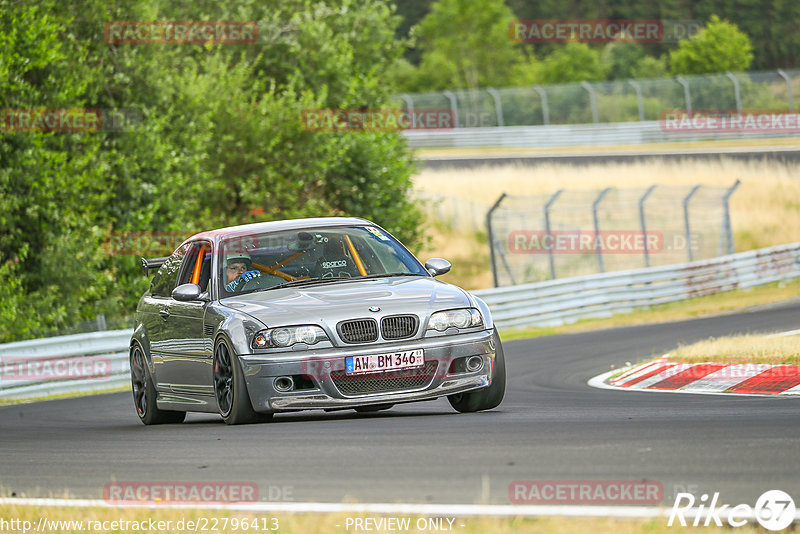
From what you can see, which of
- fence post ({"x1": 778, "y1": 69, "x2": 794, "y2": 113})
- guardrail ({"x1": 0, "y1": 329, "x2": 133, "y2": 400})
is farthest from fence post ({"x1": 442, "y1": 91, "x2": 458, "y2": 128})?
guardrail ({"x1": 0, "y1": 329, "x2": 133, "y2": 400})

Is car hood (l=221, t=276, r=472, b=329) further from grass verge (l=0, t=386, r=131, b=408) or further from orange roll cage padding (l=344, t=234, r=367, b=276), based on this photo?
grass verge (l=0, t=386, r=131, b=408)

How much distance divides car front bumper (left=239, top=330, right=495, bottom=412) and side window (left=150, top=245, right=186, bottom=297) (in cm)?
220

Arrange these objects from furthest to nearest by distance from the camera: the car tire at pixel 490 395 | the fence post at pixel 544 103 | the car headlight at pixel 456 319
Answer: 1. the fence post at pixel 544 103
2. the car tire at pixel 490 395
3. the car headlight at pixel 456 319

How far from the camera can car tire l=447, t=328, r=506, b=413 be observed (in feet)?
29.6

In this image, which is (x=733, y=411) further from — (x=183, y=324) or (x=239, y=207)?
(x=239, y=207)

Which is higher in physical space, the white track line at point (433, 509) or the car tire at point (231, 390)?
→ the white track line at point (433, 509)

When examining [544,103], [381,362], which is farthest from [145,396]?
[544,103]

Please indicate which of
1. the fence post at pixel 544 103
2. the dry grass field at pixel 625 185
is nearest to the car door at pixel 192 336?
the dry grass field at pixel 625 185

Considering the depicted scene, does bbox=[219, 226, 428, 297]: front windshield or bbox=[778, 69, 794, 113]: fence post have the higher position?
bbox=[219, 226, 428, 297]: front windshield

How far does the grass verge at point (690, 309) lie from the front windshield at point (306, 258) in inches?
471

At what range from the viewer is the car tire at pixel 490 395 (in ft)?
29.6

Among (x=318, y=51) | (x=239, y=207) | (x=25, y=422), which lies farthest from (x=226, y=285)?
(x=318, y=51)

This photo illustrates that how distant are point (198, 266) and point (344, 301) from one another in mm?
1895

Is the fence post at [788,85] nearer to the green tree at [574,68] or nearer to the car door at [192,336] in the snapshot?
the green tree at [574,68]
